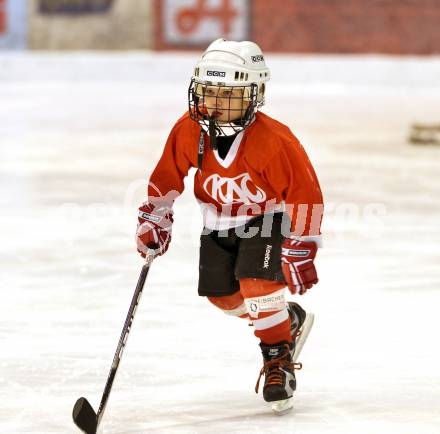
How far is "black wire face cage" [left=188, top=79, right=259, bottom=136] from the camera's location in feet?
9.95

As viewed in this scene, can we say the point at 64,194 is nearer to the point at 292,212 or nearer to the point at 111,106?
the point at 292,212

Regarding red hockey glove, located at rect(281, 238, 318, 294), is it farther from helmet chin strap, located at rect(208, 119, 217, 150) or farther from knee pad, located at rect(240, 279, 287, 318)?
helmet chin strap, located at rect(208, 119, 217, 150)

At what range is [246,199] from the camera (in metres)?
3.13

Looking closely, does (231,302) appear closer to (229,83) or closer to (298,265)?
(298,265)

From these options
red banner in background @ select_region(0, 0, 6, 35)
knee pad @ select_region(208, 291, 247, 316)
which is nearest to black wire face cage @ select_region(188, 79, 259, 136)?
knee pad @ select_region(208, 291, 247, 316)

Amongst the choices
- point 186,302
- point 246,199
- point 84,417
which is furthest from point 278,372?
point 186,302

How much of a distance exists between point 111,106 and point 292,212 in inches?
355

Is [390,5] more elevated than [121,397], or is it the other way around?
[121,397]

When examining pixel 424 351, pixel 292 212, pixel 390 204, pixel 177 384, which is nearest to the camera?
pixel 292 212

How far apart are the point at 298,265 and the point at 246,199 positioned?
23 cm

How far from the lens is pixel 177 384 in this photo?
10.8 feet

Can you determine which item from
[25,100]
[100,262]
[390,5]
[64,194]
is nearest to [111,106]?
[25,100]

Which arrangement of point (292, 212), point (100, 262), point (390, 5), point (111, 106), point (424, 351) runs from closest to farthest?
1. point (292, 212)
2. point (424, 351)
3. point (100, 262)
4. point (111, 106)
5. point (390, 5)

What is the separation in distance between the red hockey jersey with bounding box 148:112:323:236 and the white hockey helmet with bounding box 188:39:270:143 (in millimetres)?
53
